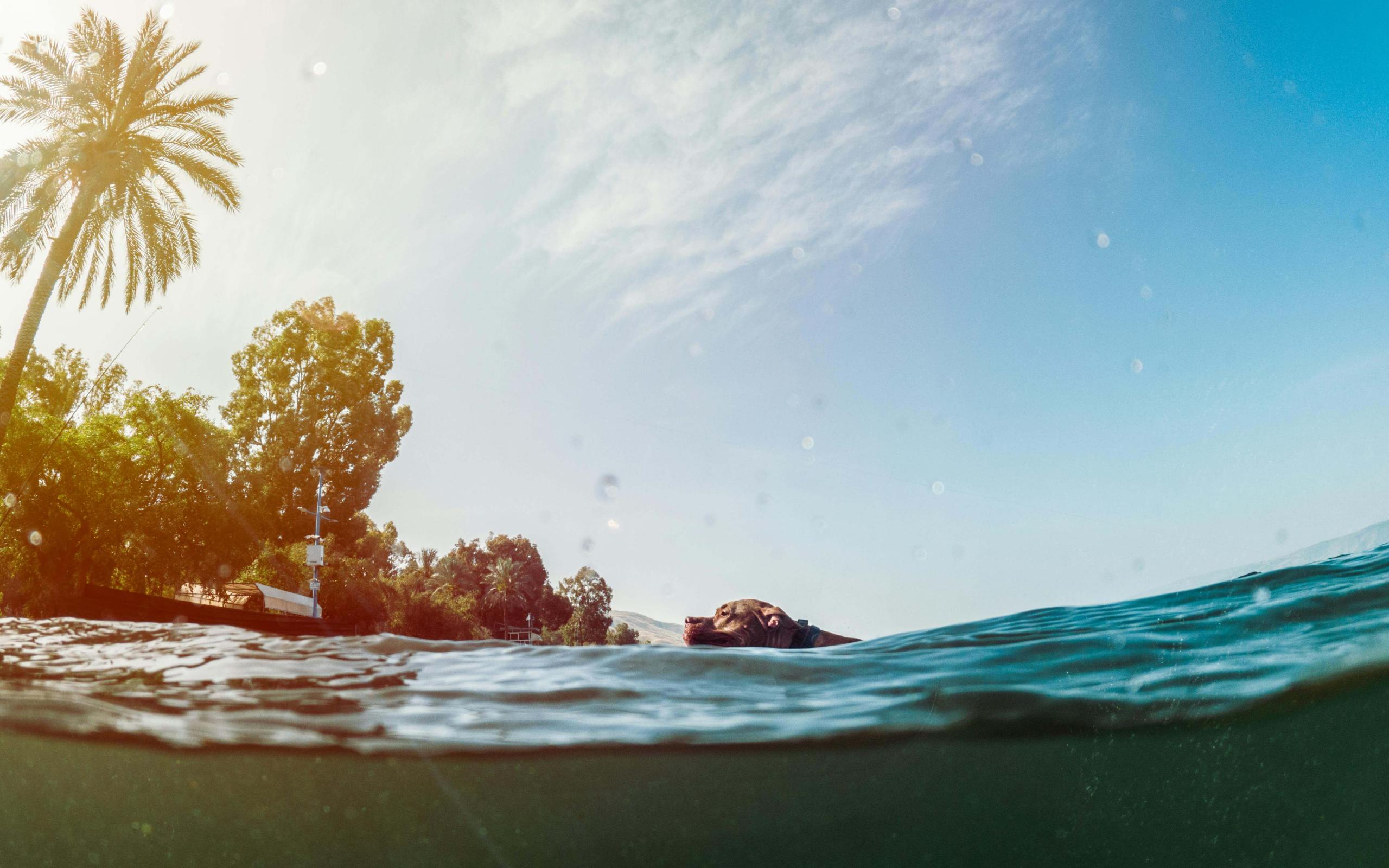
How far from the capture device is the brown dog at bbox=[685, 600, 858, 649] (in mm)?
6180

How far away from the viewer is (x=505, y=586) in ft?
187

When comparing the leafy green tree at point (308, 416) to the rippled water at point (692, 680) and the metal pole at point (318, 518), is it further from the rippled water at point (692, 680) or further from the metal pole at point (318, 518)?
the rippled water at point (692, 680)

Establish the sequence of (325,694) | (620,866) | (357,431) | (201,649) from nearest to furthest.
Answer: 1. (325,694)
2. (201,649)
3. (620,866)
4. (357,431)

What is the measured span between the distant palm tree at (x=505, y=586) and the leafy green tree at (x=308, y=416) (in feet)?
104

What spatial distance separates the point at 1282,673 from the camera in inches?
201

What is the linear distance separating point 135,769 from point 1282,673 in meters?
9.02

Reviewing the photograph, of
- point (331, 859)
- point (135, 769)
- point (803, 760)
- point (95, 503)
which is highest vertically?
point (95, 503)

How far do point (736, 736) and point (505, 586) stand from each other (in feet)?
181

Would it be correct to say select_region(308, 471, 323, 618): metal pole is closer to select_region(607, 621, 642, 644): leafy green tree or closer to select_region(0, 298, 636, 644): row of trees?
select_region(0, 298, 636, 644): row of trees

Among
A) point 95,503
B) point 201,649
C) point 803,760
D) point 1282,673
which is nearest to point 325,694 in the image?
point 201,649

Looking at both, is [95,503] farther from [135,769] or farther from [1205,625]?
[1205,625]

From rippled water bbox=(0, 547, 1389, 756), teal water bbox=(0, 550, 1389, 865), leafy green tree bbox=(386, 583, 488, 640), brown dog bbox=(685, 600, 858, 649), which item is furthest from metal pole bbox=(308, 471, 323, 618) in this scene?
brown dog bbox=(685, 600, 858, 649)

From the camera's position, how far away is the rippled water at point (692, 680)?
15.8 feet

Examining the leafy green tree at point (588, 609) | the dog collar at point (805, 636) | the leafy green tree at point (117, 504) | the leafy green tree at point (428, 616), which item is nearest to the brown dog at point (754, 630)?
the dog collar at point (805, 636)
